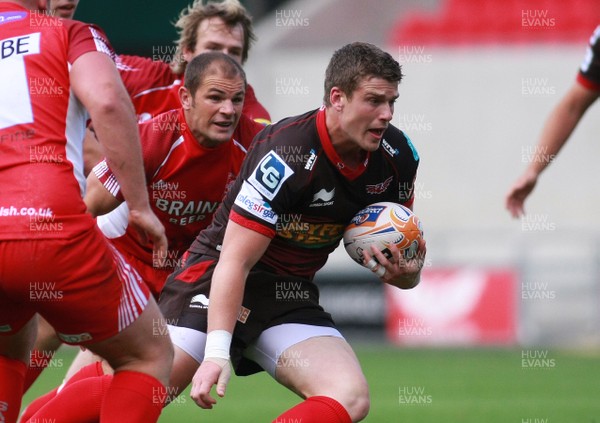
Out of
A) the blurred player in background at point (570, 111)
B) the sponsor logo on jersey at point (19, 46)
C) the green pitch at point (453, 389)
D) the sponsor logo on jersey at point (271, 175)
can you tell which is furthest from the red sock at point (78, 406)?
the green pitch at point (453, 389)

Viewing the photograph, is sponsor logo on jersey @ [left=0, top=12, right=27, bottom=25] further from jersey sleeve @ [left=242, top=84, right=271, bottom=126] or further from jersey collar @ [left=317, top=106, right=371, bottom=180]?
jersey sleeve @ [left=242, top=84, right=271, bottom=126]

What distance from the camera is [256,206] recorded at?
4.67m

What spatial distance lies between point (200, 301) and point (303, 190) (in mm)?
749

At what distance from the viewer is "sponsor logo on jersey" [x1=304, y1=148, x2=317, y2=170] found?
478 cm

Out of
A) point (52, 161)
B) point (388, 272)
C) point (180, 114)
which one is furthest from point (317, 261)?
point (52, 161)

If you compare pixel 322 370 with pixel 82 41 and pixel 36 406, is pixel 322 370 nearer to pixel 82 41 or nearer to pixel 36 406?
pixel 82 41

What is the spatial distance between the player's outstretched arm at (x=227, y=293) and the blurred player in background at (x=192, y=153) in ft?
2.90

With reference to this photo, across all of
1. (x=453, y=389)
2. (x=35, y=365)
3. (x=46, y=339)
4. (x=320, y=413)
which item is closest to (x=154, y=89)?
(x=46, y=339)

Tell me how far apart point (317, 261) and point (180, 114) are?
1089mm

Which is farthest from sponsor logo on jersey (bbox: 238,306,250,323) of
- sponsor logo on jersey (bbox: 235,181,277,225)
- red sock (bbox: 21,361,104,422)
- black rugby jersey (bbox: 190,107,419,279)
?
red sock (bbox: 21,361,104,422)

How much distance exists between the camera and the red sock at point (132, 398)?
418cm

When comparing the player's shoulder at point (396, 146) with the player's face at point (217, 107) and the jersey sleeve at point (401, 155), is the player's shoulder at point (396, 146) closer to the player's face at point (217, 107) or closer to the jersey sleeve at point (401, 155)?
the jersey sleeve at point (401, 155)

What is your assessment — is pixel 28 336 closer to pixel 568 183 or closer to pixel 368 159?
pixel 368 159

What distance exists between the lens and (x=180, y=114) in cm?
563
